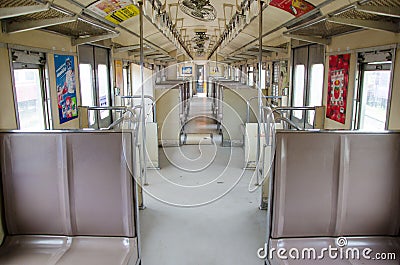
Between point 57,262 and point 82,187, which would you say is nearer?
point 57,262

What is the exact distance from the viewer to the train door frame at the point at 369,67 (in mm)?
3262

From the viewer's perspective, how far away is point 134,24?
6.09 meters

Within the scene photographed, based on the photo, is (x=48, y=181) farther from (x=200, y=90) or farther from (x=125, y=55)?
(x=200, y=90)

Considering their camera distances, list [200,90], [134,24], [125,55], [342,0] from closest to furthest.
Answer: [342,0]
[134,24]
[125,55]
[200,90]

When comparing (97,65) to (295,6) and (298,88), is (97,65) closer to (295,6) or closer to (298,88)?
(295,6)

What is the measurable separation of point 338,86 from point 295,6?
3.95ft

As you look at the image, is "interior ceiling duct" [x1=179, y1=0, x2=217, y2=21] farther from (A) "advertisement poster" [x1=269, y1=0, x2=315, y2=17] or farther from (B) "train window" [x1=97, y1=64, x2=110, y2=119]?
(B) "train window" [x1=97, y1=64, x2=110, y2=119]

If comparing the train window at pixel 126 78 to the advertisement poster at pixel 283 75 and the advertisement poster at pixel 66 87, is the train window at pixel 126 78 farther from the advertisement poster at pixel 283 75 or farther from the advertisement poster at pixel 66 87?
the advertisement poster at pixel 283 75

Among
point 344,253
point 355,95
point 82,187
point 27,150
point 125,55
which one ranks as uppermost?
point 125,55

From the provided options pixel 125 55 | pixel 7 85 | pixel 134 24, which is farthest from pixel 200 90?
pixel 7 85

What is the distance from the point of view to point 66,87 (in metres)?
4.42

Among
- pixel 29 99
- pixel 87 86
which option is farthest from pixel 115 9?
pixel 29 99

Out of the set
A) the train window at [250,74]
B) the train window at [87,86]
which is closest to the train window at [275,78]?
the train window at [87,86]

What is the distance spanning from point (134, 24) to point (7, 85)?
138 inches
